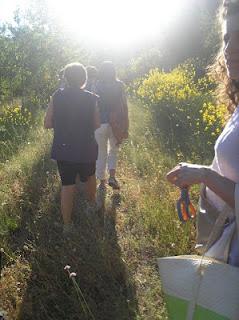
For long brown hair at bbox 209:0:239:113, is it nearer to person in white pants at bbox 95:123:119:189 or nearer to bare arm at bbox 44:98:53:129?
bare arm at bbox 44:98:53:129

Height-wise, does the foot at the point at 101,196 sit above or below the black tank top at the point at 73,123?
below

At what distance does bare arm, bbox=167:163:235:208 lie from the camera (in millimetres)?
1555

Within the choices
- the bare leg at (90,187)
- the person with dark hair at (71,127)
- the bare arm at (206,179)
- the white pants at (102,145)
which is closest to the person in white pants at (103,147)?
the white pants at (102,145)

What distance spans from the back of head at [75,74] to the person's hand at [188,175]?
2759 mm

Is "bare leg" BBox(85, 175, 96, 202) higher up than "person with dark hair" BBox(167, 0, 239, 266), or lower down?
lower down

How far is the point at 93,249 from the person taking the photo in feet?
12.3

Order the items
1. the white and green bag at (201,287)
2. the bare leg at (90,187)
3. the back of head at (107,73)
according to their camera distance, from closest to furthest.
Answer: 1. the white and green bag at (201,287)
2. the bare leg at (90,187)
3. the back of head at (107,73)

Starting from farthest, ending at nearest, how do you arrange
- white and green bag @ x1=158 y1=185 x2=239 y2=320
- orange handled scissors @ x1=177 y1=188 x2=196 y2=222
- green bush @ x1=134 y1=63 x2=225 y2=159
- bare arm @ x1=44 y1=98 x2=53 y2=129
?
green bush @ x1=134 y1=63 x2=225 y2=159, bare arm @ x1=44 y1=98 x2=53 y2=129, orange handled scissors @ x1=177 y1=188 x2=196 y2=222, white and green bag @ x1=158 y1=185 x2=239 y2=320

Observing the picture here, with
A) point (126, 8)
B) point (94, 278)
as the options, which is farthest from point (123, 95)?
point (126, 8)

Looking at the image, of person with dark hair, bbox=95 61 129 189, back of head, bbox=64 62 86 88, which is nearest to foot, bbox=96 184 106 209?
person with dark hair, bbox=95 61 129 189

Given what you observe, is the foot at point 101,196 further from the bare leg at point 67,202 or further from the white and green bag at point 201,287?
the white and green bag at point 201,287

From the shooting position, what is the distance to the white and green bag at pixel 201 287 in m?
1.43

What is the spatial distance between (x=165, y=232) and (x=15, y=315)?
1366 millimetres

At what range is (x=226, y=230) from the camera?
5.32 ft
